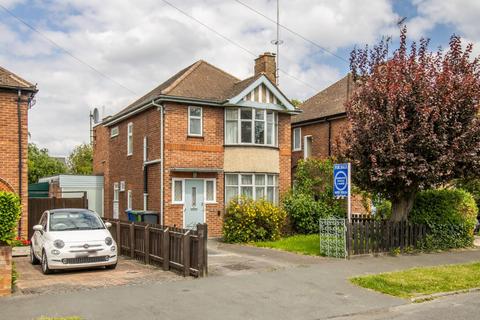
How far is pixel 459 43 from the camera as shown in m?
15.4

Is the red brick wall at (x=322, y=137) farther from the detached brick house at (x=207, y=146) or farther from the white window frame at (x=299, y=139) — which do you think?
the detached brick house at (x=207, y=146)

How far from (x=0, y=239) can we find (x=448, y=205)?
13559 millimetres

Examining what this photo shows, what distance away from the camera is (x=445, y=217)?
16.8 metres

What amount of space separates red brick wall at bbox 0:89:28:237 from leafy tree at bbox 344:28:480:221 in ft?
34.7

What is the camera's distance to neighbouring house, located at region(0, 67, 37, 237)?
16.4 meters

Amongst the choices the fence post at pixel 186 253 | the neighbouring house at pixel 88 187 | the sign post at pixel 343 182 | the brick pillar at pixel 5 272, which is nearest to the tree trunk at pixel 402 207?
the sign post at pixel 343 182

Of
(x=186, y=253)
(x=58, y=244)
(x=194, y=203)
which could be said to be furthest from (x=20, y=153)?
(x=186, y=253)

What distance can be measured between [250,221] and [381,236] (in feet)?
16.5

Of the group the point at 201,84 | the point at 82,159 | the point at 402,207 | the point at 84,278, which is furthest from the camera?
the point at 82,159

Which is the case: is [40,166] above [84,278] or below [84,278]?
above

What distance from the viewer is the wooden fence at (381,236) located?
14.2 metres

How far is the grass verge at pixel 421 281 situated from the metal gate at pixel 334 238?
89.9 inches

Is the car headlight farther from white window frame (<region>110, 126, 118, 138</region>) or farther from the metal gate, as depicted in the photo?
white window frame (<region>110, 126, 118, 138</region>)

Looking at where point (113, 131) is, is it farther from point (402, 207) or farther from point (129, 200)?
point (402, 207)
